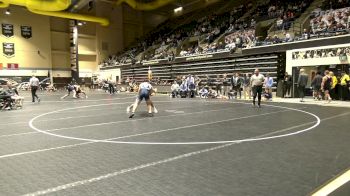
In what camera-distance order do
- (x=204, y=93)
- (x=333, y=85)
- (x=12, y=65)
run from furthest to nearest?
1. (x=12, y=65)
2. (x=204, y=93)
3. (x=333, y=85)

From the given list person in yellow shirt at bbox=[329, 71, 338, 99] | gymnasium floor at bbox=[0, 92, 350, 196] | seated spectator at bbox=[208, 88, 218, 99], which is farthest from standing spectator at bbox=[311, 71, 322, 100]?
gymnasium floor at bbox=[0, 92, 350, 196]

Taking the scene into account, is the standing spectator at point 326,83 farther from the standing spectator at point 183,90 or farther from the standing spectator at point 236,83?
the standing spectator at point 183,90

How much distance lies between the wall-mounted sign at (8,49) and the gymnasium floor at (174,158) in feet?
103

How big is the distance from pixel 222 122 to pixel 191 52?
21.2 m

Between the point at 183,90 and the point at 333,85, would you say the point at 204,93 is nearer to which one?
the point at 183,90

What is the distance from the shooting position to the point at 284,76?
20.6 meters

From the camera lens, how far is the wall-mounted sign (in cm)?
3656

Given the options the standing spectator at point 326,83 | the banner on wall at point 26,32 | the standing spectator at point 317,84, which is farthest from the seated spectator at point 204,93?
the banner on wall at point 26,32

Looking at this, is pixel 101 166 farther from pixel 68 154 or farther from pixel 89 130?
pixel 89 130

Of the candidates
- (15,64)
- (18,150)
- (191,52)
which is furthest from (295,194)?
(15,64)

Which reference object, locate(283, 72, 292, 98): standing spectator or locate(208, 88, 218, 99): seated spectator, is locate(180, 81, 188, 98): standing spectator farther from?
locate(283, 72, 292, 98): standing spectator

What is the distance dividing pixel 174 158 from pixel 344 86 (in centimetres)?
1454

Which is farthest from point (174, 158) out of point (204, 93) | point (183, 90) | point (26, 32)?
point (26, 32)

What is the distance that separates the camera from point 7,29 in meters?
36.8
